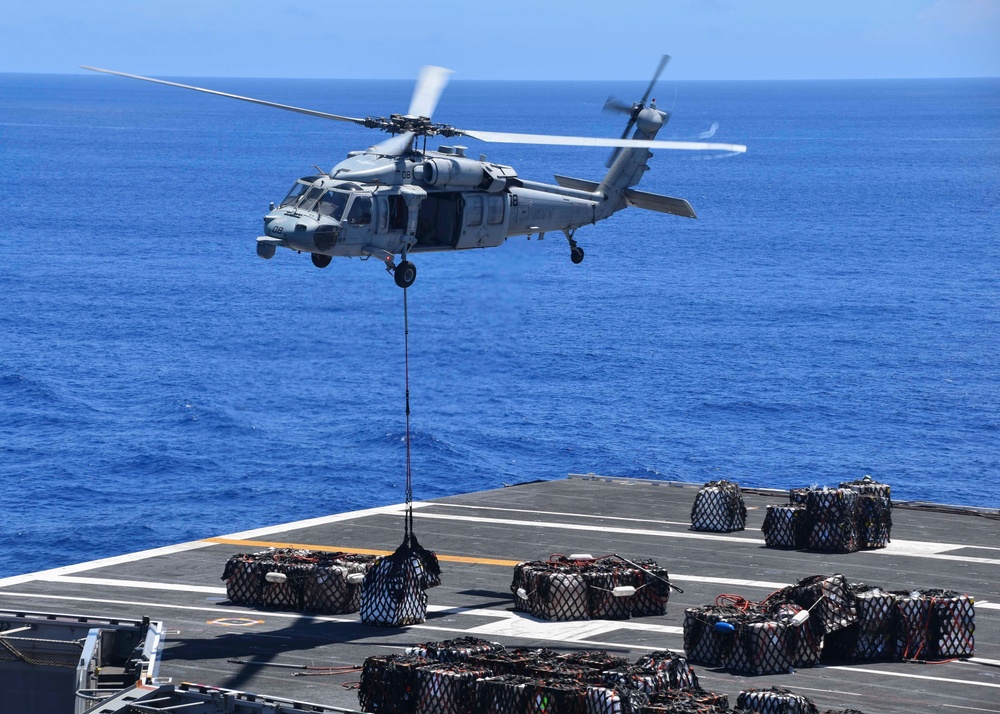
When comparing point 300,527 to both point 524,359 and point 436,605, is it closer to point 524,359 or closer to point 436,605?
point 436,605

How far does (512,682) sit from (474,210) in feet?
44.0

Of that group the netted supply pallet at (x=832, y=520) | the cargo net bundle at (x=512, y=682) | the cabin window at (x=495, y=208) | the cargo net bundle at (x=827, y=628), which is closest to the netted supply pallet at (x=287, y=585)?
the cargo net bundle at (x=512, y=682)

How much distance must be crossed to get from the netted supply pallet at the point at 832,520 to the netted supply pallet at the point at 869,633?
9.70 meters

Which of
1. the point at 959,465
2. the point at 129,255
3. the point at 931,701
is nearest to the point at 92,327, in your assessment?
the point at 129,255

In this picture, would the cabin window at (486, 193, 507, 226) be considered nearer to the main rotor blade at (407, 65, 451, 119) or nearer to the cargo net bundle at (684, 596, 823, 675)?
the main rotor blade at (407, 65, 451, 119)

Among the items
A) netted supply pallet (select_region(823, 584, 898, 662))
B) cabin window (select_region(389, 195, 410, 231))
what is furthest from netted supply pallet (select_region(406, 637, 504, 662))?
cabin window (select_region(389, 195, 410, 231))

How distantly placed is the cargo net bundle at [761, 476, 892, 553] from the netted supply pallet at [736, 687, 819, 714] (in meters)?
16.3

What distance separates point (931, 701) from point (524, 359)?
266 feet

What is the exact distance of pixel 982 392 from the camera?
96.8m

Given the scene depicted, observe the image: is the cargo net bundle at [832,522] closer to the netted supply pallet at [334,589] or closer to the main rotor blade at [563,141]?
the netted supply pallet at [334,589]

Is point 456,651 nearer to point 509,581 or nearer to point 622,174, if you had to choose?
point 509,581

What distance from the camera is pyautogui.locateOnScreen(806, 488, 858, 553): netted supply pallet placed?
40406 millimetres

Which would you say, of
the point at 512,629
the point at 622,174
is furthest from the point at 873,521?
the point at 512,629

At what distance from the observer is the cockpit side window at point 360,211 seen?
31.5 metres
